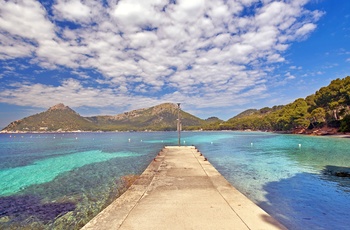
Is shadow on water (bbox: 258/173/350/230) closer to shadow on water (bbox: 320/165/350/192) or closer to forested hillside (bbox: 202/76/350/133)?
shadow on water (bbox: 320/165/350/192)

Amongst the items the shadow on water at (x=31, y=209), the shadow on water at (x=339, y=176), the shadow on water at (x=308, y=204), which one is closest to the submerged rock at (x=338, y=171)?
the shadow on water at (x=339, y=176)

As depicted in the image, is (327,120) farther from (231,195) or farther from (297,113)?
(231,195)

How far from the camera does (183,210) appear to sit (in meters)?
7.44

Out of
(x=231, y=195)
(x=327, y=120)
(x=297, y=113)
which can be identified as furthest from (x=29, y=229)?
(x=297, y=113)

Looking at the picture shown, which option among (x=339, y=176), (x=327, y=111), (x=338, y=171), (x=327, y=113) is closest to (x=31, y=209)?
(x=339, y=176)

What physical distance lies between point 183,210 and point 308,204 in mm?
7625

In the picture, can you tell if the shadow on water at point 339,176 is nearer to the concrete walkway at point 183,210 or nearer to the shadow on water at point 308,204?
the shadow on water at point 308,204

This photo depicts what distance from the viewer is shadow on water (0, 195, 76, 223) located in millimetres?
10789

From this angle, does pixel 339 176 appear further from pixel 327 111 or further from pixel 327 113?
pixel 327 111

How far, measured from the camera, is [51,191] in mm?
15625

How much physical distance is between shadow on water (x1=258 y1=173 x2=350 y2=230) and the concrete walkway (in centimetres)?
263

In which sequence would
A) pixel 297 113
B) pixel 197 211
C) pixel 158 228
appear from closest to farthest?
pixel 158 228, pixel 197 211, pixel 297 113

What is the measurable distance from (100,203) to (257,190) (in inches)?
391

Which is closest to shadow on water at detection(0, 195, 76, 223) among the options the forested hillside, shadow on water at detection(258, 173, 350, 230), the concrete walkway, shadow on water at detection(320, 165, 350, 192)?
the concrete walkway
